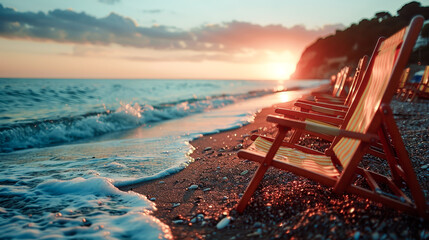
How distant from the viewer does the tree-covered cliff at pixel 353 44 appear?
27650mm

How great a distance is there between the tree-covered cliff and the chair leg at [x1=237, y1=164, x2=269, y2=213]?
84.5 ft

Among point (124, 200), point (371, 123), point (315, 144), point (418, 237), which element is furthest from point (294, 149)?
point (124, 200)

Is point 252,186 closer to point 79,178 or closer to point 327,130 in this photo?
point 327,130

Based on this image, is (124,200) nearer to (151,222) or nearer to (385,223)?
(151,222)

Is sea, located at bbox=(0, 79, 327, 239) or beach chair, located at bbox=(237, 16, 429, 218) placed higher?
beach chair, located at bbox=(237, 16, 429, 218)

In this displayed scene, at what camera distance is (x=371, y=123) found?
1.84 meters

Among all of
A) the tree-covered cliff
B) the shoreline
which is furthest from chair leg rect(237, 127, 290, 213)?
the tree-covered cliff

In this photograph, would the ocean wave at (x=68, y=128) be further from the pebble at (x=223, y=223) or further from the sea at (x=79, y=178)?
the pebble at (x=223, y=223)

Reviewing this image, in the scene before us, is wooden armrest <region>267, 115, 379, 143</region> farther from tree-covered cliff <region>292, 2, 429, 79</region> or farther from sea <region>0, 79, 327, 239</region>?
tree-covered cliff <region>292, 2, 429, 79</region>

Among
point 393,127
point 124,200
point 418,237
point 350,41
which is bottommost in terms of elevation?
point 124,200

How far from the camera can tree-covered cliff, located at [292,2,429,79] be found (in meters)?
27.6

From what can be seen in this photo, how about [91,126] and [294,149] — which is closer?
[294,149]

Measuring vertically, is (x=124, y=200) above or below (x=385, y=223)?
below

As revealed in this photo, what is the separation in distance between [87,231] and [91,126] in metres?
6.50
